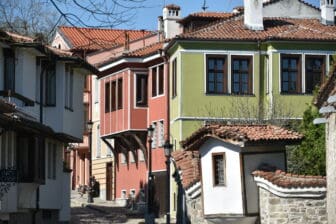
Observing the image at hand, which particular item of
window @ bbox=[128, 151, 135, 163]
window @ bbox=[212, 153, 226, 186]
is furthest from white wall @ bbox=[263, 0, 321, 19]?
window @ bbox=[212, 153, 226, 186]

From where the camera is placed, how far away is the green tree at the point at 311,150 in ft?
99.0

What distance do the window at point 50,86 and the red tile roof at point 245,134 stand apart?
33.7ft

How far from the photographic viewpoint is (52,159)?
127 feet

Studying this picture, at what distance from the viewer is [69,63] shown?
127ft

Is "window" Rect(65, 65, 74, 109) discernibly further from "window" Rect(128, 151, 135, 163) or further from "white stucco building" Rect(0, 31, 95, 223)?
"window" Rect(128, 151, 135, 163)

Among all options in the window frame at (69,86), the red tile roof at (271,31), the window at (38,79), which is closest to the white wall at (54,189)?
the window frame at (69,86)

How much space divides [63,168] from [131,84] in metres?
12.6

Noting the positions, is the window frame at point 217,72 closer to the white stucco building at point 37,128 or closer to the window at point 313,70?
the window at point 313,70

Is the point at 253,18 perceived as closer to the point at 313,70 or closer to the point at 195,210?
the point at 313,70

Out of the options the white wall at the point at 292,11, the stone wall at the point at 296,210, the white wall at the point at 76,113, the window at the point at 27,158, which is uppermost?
the white wall at the point at 292,11

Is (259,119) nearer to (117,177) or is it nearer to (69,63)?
(69,63)

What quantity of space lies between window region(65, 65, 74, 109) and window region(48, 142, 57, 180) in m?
1.65

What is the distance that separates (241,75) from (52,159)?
11.6 metres

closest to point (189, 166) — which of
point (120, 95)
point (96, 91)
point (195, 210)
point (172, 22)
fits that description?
point (195, 210)
